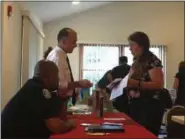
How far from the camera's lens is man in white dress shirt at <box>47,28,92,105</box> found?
2.50 meters

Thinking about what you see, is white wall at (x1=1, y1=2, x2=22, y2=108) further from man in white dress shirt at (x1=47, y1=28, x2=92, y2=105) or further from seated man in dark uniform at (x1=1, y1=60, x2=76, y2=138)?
seated man in dark uniform at (x1=1, y1=60, x2=76, y2=138)

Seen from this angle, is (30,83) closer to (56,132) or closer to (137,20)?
(56,132)

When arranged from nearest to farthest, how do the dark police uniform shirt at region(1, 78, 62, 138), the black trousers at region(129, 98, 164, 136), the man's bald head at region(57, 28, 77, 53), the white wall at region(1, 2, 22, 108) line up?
the dark police uniform shirt at region(1, 78, 62, 138) → the black trousers at region(129, 98, 164, 136) → the man's bald head at region(57, 28, 77, 53) → the white wall at region(1, 2, 22, 108)

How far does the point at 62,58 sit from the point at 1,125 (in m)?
1.18

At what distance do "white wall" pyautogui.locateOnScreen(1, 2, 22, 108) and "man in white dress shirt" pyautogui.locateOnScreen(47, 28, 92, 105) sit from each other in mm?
798

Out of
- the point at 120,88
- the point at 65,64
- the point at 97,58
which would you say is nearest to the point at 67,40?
the point at 65,64

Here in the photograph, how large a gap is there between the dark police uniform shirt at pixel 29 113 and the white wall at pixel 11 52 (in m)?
1.79

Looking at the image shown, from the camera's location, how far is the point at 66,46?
2.85 meters

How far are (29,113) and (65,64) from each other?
116 cm

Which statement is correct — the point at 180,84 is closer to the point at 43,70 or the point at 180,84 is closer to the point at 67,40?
the point at 67,40

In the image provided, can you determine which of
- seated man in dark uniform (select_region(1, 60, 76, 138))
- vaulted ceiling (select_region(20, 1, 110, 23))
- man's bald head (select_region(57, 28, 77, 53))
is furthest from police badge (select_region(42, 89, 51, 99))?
vaulted ceiling (select_region(20, 1, 110, 23))

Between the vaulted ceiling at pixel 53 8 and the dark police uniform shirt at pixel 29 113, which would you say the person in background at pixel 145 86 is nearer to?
the dark police uniform shirt at pixel 29 113

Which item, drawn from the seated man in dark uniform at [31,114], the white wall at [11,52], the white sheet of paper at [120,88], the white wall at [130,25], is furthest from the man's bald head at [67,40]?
the white wall at [130,25]

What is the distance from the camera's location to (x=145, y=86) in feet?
7.86
